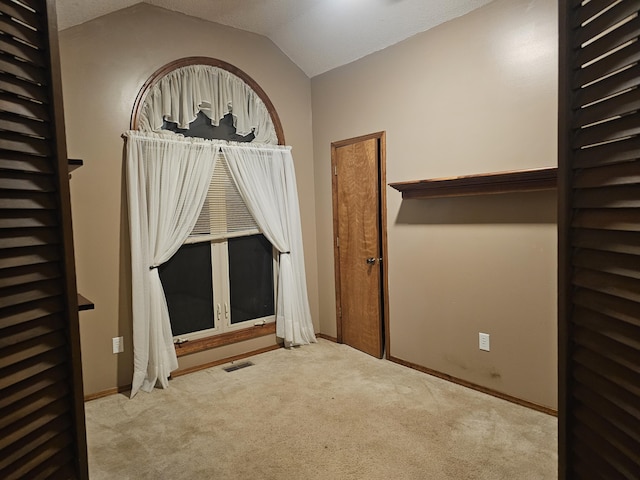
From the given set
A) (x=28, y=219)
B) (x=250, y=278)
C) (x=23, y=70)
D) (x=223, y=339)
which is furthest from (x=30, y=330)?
(x=250, y=278)

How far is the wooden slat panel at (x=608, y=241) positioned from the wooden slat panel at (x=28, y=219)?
4.24 feet

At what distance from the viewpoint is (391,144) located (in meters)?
3.64

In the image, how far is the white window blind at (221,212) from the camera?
3.71 metres

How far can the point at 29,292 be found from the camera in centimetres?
97

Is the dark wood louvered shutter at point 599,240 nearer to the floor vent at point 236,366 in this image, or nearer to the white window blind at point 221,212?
the floor vent at point 236,366

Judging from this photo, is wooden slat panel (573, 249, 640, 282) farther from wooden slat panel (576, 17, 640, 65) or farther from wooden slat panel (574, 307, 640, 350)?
wooden slat panel (576, 17, 640, 65)

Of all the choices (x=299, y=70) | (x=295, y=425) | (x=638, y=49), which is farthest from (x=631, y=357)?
(x=299, y=70)

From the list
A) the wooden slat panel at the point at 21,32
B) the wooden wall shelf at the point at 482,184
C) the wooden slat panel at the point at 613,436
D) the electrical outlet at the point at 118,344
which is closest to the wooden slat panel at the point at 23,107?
the wooden slat panel at the point at 21,32

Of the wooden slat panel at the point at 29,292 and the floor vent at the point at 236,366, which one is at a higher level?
the wooden slat panel at the point at 29,292

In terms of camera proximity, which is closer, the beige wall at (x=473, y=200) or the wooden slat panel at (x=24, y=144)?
the wooden slat panel at (x=24, y=144)

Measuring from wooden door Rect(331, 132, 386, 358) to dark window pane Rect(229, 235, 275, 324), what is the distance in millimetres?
698

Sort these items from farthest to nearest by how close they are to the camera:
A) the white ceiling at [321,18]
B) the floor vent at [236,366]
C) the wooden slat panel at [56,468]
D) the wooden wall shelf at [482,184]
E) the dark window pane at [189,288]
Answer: the floor vent at [236,366] < the dark window pane at [189,288] < the white ceiling at [321,18] < the wooden wall shelf at [482,184] < the wooden slat panel at [56,468]

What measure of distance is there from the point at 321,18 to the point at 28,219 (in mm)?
3235

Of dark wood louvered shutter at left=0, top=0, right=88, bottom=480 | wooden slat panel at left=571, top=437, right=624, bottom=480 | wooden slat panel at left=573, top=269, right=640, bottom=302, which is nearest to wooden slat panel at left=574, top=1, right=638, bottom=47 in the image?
wooden slat panel at left=573, top=269, right=640, bottom=302
